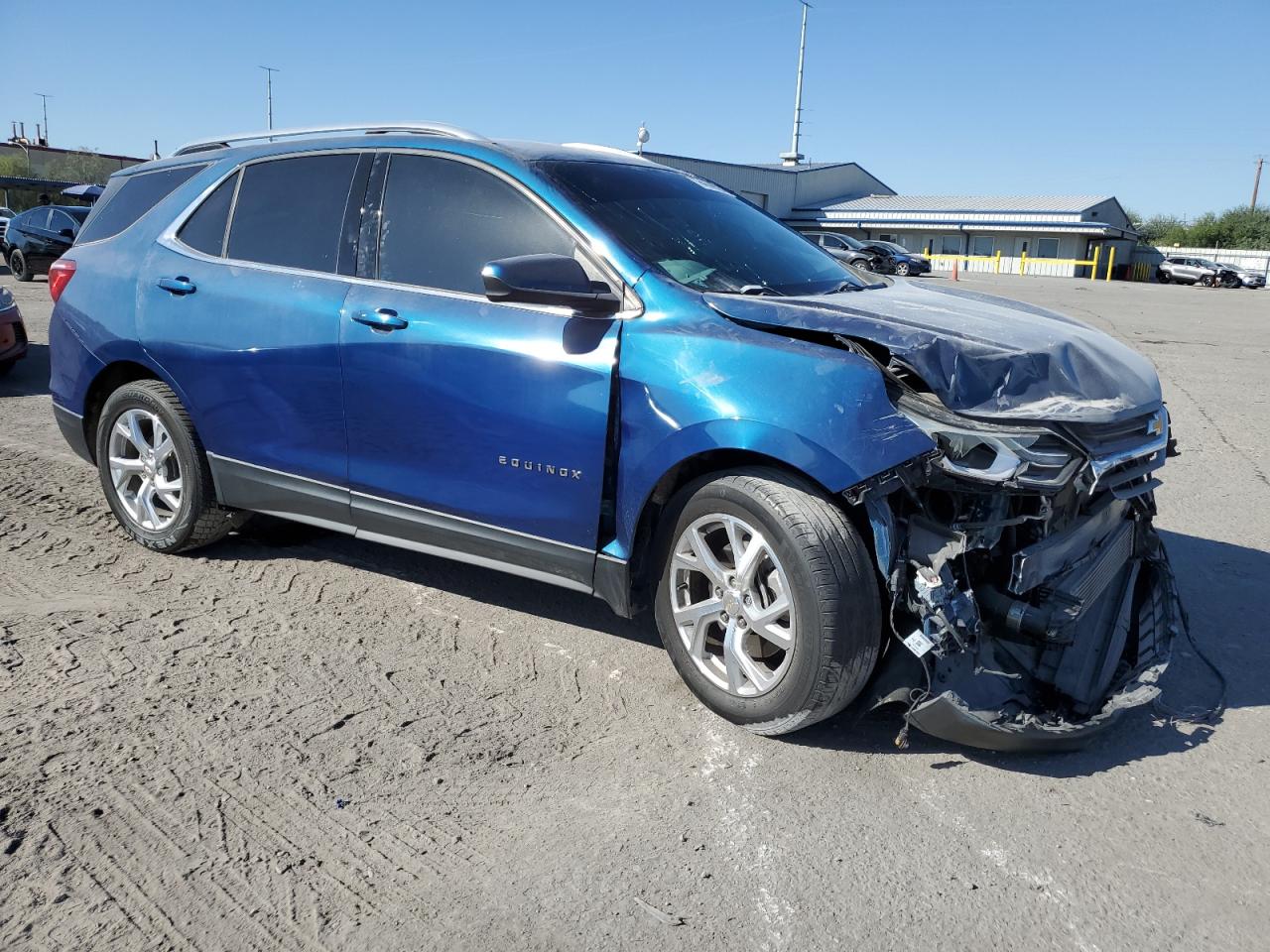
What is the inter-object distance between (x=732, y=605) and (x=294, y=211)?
2603 mm

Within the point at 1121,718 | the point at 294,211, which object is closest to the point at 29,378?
the point at 294,211

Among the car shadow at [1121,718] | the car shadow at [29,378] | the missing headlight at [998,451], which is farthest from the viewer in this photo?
the car shadow at [29,378]

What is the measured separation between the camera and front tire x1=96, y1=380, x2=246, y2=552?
4598 millimetres

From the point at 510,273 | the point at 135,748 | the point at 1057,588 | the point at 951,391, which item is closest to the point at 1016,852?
the point at 1057,588

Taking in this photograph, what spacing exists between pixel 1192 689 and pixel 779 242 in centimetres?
239

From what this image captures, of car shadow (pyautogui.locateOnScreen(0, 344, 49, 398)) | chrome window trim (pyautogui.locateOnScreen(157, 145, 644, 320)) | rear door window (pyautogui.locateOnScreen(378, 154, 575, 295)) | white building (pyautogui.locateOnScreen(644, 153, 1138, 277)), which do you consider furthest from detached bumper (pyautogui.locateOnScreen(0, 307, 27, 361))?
white building (pyautogui.locateOnScreen(644, 153, 1138, 277))

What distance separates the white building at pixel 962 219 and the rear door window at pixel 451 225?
50195 millimetres

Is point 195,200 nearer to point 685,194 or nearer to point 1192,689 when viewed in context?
point 685,194

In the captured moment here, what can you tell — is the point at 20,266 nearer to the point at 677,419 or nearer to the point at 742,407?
the point at 677,419

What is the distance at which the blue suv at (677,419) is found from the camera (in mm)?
2977

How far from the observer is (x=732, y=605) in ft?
10.7

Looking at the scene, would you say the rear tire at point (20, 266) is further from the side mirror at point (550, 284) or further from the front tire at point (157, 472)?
the side mirror at point (550, 284)

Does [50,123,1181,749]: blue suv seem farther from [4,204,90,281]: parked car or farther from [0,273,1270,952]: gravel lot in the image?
[4,204,90,281]: parked car

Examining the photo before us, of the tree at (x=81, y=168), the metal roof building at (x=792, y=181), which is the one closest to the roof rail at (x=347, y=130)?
the metal roof building at (x=792, y=181)
